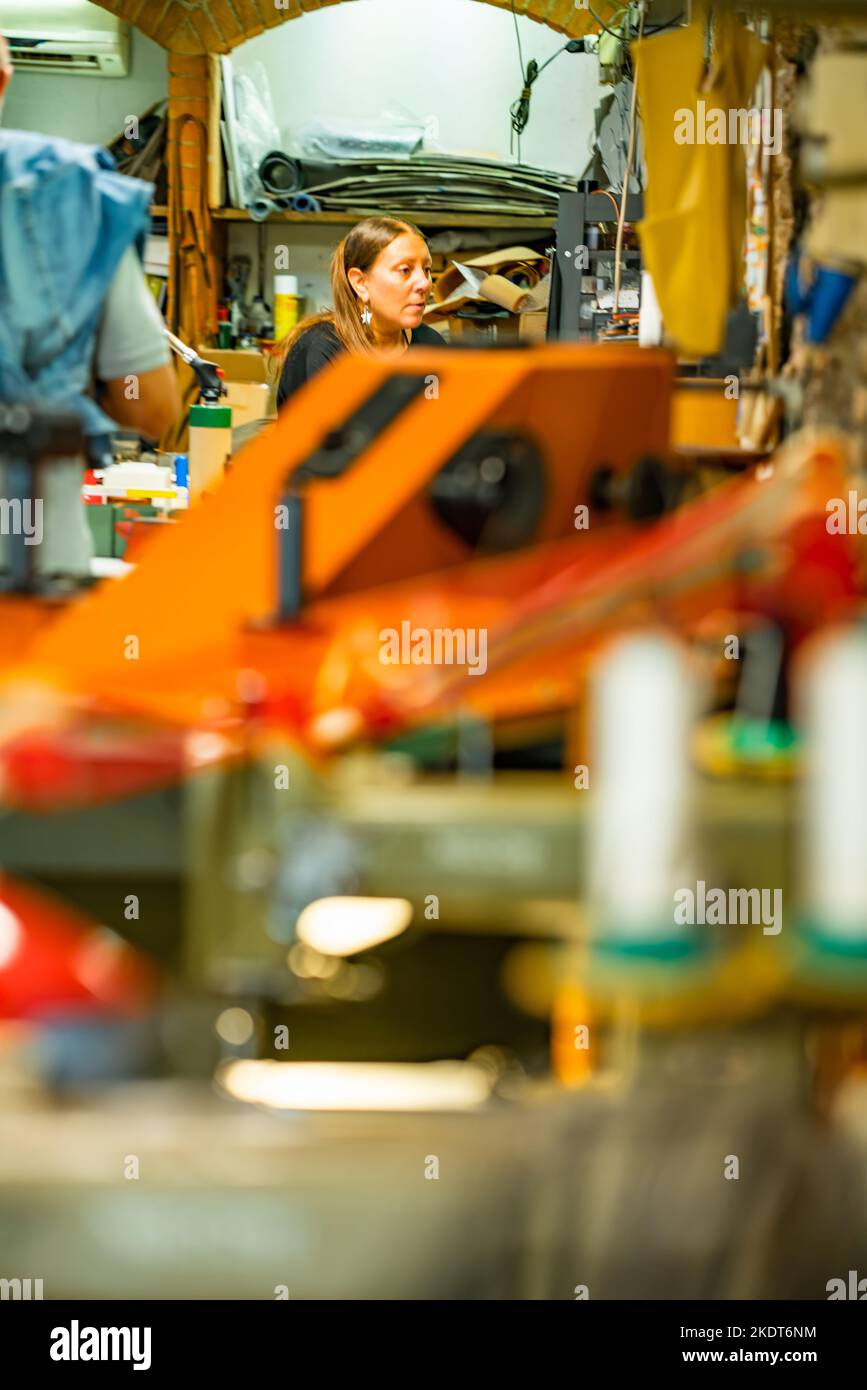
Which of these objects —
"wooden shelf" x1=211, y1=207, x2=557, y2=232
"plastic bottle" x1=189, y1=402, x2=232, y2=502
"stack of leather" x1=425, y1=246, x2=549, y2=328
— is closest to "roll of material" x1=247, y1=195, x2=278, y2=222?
"wooden shelf" x1=211, y1=207, x2=557, y2=232

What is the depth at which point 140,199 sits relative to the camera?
1732mm

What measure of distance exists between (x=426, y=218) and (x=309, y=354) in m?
3.32

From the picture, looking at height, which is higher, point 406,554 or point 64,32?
point 64,32

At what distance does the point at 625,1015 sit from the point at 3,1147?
460 millimetres

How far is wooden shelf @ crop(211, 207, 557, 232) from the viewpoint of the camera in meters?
6.49

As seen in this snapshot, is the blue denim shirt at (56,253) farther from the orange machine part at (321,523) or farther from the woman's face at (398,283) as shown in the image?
the woman's face at (398,283)

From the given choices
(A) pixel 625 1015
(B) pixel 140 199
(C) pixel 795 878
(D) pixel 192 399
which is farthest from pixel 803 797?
(D) pixel 192 399

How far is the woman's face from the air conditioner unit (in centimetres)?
362

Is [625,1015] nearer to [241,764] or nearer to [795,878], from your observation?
[795,878]

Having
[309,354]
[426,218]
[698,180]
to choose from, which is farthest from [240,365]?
[698,180]

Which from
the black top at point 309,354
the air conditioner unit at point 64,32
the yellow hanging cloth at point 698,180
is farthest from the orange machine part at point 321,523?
the air conditioner unit at point 64,32

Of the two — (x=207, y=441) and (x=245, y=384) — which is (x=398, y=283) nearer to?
(x=207, y=441)

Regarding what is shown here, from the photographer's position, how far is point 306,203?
21.2 ft

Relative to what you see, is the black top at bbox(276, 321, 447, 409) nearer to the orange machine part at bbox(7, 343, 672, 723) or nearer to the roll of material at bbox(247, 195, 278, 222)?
the orange machine part at bbox(7, 343, 672, 723)
